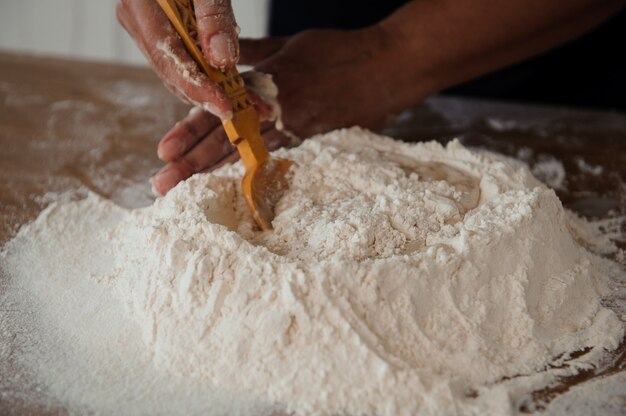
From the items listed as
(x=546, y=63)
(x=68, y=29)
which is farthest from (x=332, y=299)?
(x=68, y=29)

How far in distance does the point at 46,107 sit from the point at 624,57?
1443 mm

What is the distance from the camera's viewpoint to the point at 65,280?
1.00 metres

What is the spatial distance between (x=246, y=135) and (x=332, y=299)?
0.33 m

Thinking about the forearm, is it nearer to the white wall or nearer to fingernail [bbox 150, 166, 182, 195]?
fingernail [bbox 150, 166, 182, 195]

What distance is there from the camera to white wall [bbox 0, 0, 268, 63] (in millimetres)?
2918

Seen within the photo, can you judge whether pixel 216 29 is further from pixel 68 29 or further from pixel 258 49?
pixel 68 29

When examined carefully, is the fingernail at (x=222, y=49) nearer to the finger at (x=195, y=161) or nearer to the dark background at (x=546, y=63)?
the finger at (x=195, y=161)

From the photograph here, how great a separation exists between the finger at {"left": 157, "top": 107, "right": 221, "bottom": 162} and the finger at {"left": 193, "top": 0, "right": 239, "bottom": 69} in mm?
287

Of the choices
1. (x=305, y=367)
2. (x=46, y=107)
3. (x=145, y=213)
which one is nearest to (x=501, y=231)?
(x=305, y=367)

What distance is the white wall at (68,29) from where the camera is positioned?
9.57ft

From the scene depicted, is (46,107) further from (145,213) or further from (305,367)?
(305,367)

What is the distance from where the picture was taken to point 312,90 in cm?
127

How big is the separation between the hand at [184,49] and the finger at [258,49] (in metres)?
0.28

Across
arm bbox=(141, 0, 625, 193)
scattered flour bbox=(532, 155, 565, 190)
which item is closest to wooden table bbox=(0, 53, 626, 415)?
scattered flour bbox=(532, 155, 565, 190)
